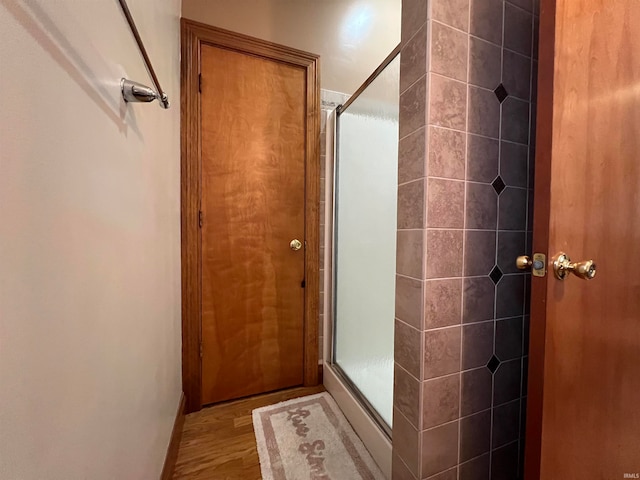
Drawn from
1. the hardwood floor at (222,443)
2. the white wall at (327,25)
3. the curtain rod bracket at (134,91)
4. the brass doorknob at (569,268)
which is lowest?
the hardwood floor at (222,443)

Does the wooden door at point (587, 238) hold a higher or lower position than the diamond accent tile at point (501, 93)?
lower

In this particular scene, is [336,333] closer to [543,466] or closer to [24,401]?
[543,466]

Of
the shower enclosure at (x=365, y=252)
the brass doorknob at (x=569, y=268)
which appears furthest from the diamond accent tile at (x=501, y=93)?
the brass doorknob at (x=569, y=268)

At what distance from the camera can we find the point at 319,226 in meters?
1.61

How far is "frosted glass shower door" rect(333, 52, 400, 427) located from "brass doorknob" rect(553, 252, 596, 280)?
541 mm


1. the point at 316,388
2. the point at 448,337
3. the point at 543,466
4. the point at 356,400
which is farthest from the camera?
the point at 316,388

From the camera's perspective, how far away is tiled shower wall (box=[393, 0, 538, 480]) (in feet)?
2.41

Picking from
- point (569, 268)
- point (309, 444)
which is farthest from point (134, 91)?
point (309, 444)

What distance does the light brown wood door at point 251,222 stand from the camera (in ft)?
4.58

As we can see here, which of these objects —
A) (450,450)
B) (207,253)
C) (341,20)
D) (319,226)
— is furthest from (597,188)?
(341,20)

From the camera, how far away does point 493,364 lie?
2.80 feet

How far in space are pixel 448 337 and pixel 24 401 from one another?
2.93 feet

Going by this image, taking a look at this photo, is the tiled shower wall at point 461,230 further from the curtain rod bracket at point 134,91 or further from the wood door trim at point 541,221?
the curtain rod bracket at point 134,91

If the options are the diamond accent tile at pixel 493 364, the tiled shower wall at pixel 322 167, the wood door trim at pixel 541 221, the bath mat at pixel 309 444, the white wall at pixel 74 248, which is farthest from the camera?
the tiled shower wall at pixel 322 167
